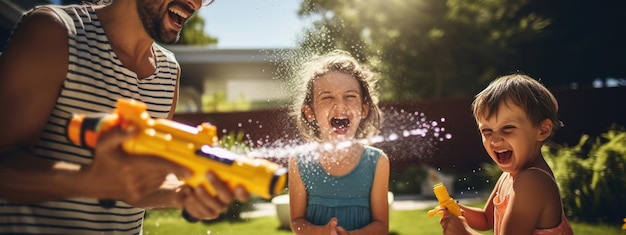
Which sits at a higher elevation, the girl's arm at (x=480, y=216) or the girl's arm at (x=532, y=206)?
the girl's arm at (x=532, y=206)

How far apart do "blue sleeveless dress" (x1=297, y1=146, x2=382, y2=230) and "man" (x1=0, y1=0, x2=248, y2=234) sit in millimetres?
724

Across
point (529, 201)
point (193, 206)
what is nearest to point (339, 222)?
point (529, 201)

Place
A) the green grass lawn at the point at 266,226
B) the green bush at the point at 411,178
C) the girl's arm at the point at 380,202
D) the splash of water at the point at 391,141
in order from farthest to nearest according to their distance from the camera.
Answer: the green bush at the point at 411,178 < the green grass lawn at the point at 266,226 < the splash of water at the point at 391,141 < the girl's arm at the point at 380,202

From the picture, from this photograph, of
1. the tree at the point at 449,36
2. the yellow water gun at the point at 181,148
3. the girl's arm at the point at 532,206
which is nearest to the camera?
the yellow water gun at the point at 181,148

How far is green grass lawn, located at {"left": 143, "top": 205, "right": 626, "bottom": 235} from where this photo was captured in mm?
5441

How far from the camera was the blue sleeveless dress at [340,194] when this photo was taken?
2152 millimetres

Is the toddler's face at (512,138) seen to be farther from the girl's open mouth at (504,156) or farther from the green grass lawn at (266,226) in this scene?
the green grass lawn at (266,226)

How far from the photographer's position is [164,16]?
1579mm

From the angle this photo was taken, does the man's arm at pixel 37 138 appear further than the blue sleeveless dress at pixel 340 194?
No

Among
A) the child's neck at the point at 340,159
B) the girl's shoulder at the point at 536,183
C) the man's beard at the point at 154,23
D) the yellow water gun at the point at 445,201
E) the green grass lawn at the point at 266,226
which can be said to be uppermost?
the man's beard at the point at 154,23

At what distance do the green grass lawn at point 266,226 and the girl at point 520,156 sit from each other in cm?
344

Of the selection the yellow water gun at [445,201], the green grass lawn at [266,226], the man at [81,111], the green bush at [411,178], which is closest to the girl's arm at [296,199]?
the yellow water gun at [445,201]

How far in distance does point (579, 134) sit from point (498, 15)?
827 centimetres

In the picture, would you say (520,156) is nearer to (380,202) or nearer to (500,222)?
(500,222)
